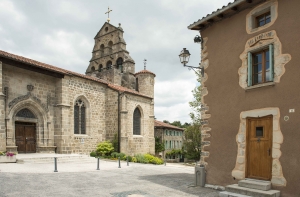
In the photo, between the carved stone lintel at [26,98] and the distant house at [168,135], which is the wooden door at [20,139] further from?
the distant house at [168,135]

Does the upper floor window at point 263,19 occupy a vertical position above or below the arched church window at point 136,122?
above

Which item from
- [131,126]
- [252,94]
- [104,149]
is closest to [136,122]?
[131,126]

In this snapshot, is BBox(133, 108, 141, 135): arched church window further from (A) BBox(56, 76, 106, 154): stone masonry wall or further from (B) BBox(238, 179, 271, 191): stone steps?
(B) BBox(238, 179, 271, 191): stone steps

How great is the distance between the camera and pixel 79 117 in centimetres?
1894

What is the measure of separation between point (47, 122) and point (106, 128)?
5.82 metres

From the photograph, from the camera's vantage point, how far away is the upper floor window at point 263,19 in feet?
23.2

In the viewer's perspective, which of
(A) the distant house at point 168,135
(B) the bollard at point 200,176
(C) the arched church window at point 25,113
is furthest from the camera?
(A) the distant house at point 168,135

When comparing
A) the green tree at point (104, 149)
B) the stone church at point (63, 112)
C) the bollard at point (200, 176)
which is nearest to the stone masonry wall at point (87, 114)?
the stone church at point (63, 112)

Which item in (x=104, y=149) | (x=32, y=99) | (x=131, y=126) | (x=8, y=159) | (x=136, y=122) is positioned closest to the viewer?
(x=8, y=159)

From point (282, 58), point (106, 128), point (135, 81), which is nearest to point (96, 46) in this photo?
point (135, 81)

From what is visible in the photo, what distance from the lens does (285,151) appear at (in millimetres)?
6203

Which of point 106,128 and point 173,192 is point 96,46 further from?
point 173,192

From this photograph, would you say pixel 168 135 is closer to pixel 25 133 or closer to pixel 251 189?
pixel 25 133

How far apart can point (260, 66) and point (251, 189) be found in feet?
11.4
